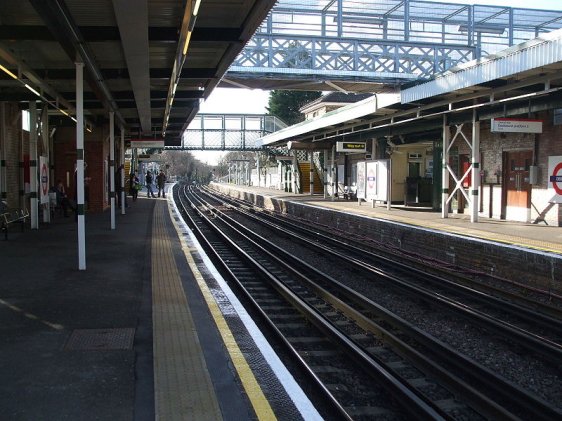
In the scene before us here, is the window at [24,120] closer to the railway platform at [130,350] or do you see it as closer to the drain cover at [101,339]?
the railway platform at [130,350]

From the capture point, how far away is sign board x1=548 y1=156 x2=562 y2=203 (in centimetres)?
1368

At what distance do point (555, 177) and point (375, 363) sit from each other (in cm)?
1030

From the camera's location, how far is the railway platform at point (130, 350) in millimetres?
3900

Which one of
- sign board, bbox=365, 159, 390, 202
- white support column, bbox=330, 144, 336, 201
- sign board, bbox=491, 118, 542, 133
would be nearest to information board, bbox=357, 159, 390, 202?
sign board, bbox=365, 159, 390, 202

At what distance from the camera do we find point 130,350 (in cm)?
507

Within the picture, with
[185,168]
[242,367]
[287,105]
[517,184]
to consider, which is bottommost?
[242,367]

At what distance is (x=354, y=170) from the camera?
30984 millimetres

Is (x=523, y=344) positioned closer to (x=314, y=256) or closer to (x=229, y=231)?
(x=314, y=256)

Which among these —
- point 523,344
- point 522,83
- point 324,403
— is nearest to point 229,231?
point 522,83

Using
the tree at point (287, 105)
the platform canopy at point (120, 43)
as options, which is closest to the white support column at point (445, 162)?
the platform canopy at point (120, 43)

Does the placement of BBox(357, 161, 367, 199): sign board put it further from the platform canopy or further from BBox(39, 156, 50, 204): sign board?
BBox(39, 156, 50, 204): sign board

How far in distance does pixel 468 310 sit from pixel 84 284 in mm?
5391

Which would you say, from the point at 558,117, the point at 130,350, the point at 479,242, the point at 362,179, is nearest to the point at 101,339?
the point at 130,350

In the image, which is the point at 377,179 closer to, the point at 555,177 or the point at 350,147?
the point at 350,147
